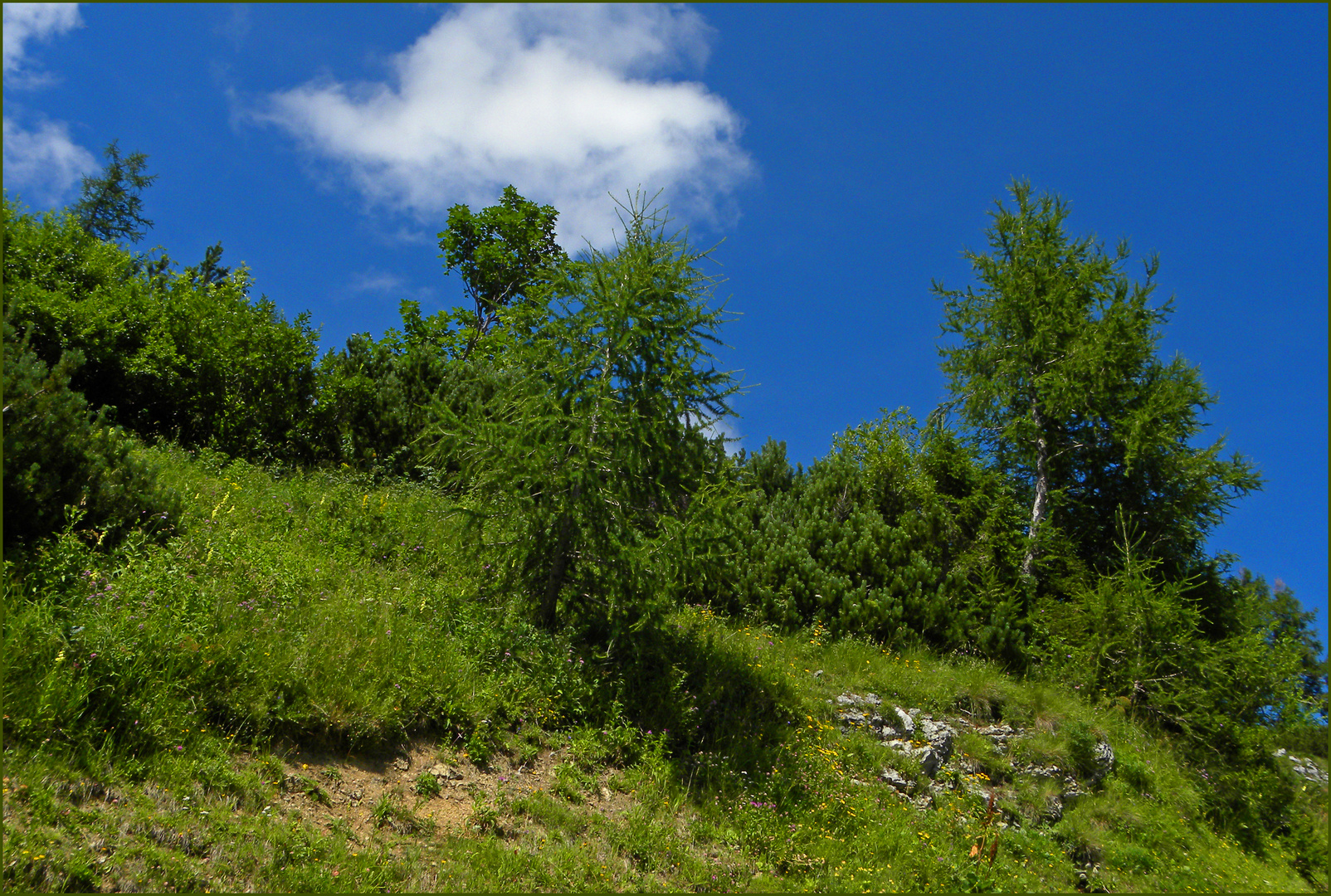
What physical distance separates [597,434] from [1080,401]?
12897 millimetres

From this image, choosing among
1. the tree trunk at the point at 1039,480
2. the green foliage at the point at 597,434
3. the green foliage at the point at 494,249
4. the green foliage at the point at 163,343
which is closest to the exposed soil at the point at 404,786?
the green foliage at the point at 597,434

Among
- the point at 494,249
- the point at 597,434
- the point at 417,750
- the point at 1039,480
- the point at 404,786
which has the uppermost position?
the point at 494,249

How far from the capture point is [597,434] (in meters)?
8.80

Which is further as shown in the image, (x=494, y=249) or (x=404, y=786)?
(x=494, y=249)

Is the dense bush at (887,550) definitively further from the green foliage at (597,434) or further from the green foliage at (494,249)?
the green foliage at (494,249)

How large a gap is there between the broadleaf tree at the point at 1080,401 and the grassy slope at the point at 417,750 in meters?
6.84

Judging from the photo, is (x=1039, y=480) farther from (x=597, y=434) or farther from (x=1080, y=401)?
(x=597, y=434)

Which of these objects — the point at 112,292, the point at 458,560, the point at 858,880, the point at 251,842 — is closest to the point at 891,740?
the point at 858,880

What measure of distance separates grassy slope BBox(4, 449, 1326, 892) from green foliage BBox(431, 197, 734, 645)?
→ 90 centimetres

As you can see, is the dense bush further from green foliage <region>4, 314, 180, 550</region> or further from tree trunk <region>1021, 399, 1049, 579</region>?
green foliage <region>4, 314, 180, 550</region>

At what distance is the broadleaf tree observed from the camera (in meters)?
15.4

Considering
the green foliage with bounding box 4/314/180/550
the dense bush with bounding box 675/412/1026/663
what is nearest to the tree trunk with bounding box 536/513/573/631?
the dense bush with bounding box 675/412/1026/663

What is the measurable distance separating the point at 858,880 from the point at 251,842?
592cm

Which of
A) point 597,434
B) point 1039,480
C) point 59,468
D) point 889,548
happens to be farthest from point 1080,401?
point 59,468
